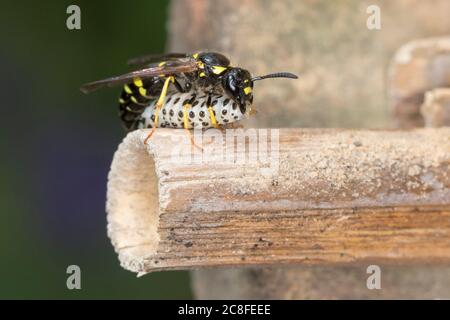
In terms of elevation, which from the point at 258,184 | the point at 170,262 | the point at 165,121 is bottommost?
the point at 170,262

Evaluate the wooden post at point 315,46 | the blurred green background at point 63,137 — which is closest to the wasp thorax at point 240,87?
the wooden post at point 315,46

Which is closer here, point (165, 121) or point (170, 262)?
point (170, 262)

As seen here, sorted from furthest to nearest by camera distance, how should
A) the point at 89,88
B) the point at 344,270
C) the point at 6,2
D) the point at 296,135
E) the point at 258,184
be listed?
the point at 6,2
the point at 344,270
the point at 89,88
the point at 296,135
the point at 258,184

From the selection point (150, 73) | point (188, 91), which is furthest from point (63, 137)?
point (150, 73)

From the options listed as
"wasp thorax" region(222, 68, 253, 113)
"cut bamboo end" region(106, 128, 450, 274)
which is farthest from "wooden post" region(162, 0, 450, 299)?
"cut bamboo end" region(106, 128, 450, 274)

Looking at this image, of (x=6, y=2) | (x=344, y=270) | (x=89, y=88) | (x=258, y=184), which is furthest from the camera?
(x=6, y=2)

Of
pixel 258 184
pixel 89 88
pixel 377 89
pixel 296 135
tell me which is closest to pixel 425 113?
pixel 377 89

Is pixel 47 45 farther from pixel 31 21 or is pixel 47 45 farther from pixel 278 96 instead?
pixel 278 96

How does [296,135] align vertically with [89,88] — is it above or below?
below
